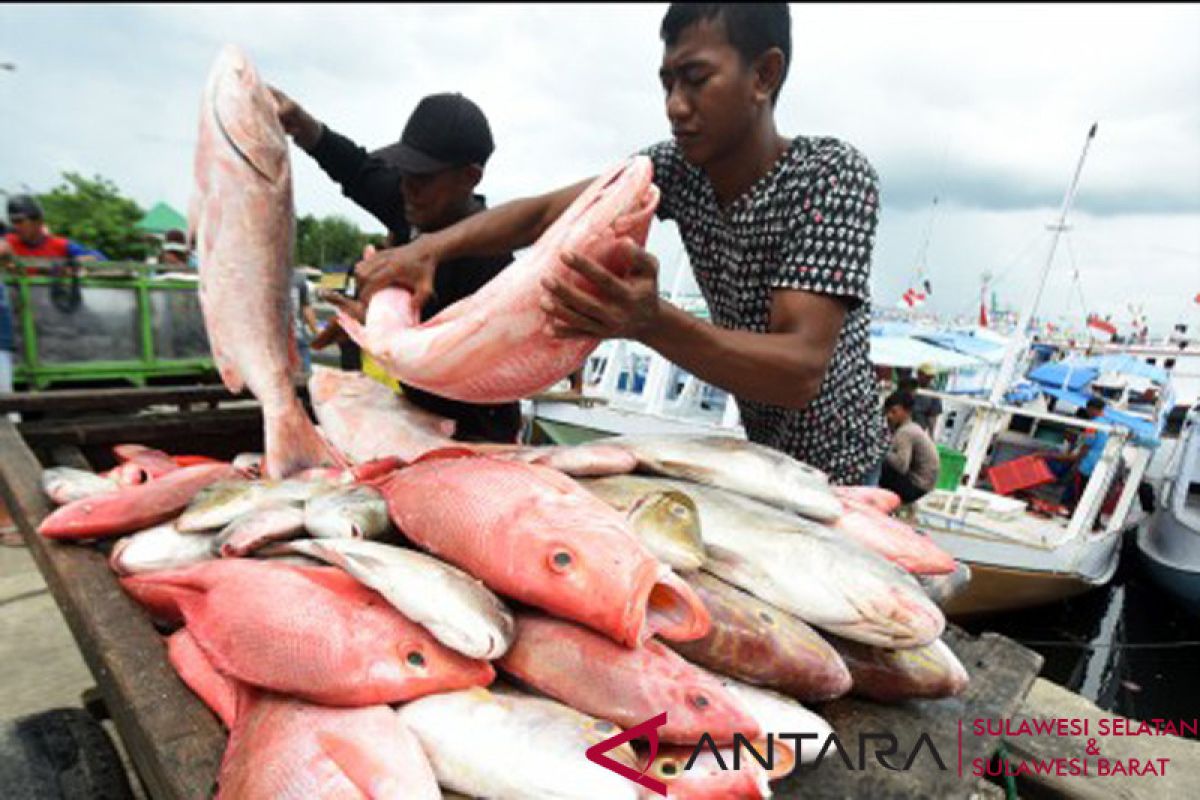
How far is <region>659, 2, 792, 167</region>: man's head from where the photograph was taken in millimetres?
1767

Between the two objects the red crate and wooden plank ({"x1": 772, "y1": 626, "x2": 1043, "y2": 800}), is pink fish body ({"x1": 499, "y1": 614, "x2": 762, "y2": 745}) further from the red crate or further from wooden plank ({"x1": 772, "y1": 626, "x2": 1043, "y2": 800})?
the red crate

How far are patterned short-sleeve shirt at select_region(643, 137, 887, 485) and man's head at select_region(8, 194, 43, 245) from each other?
7.37 meters

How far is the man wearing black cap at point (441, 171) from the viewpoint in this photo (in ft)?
8.68

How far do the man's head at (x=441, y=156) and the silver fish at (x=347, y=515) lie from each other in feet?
5.04

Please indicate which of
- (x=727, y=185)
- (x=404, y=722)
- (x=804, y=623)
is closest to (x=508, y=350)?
(x=404, y=722)

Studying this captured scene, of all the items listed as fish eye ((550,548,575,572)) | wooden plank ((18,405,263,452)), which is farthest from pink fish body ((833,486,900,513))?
wooden plank ((18,405,263,452))

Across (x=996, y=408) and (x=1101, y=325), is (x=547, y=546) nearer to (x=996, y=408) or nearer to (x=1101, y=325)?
(x=996, y=408)

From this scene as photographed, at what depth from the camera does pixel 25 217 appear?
675cm

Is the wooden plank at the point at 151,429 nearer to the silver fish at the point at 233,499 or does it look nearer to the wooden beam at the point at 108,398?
the wooden beam at the point at 108,398

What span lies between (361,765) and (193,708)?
437mm

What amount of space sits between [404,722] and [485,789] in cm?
18

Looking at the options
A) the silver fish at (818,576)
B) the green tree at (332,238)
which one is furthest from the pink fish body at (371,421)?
the green tree at (332,238)

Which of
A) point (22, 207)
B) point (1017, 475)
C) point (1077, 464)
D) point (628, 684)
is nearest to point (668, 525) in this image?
point (628, 684)

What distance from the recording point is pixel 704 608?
4.06 feet
